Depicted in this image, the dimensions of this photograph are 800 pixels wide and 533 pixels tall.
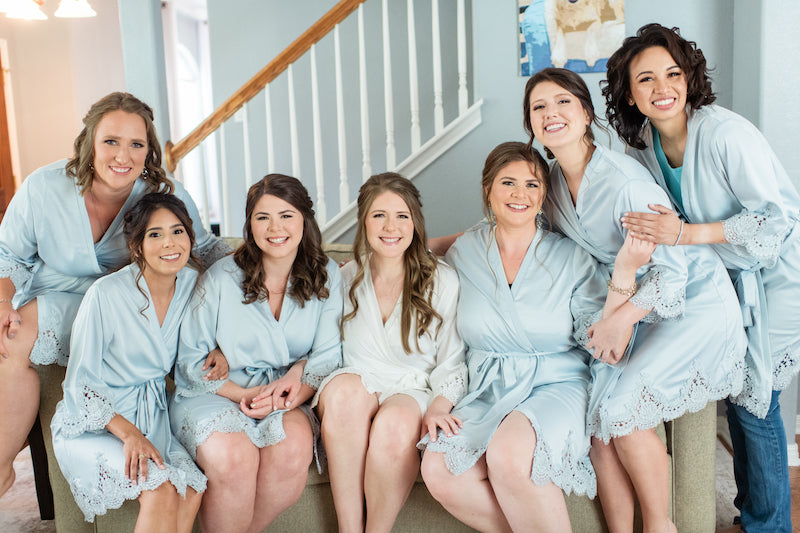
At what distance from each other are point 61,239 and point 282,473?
987mm

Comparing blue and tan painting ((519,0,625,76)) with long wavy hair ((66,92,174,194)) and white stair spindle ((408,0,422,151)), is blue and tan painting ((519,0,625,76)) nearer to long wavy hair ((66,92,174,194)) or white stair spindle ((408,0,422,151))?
white stair spindle ((408,0,422,151))

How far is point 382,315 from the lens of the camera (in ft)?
6.61

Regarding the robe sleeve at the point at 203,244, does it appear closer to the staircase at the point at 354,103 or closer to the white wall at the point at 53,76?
the staircase at the point at 354,103

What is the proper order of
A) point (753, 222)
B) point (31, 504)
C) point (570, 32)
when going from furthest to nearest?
point (570, 32) < point (31, 504) < point (753, 222)

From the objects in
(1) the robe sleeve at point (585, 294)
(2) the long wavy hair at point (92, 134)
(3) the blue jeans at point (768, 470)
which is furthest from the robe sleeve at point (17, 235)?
(3) the blue jeans at point (768, 470)

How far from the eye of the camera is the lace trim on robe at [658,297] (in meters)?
1.71

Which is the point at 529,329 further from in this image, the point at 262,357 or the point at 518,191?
the point at 262,357

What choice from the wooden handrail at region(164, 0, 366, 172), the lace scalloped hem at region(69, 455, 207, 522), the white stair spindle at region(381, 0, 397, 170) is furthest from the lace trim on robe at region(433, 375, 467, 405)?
the wooden handrail at region(164, 0, 366, 172)

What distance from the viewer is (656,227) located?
66.5 inches

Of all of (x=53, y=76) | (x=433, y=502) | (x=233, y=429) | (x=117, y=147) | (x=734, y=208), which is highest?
(x=53, y=76)

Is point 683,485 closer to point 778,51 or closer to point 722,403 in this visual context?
point 722,403

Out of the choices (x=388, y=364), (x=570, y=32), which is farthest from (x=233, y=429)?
(x=570, y=32)

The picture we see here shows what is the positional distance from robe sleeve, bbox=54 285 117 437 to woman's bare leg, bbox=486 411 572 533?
103 centimetres

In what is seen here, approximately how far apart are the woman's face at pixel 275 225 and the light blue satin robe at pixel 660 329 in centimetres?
86
